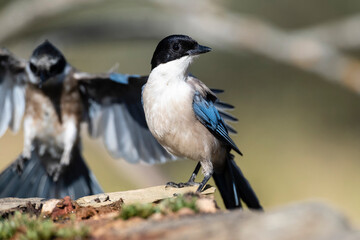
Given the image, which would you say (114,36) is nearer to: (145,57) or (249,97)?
(145,57)

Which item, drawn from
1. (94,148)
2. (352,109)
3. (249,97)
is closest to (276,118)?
(249,97)

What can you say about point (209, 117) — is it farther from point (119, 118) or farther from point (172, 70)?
point (119, 118)

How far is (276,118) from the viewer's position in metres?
9.55

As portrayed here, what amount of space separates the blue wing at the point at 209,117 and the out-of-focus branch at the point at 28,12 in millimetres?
7000

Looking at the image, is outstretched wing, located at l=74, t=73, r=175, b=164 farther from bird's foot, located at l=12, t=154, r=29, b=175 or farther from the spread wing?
the spread wing

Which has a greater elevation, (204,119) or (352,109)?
(204,119)

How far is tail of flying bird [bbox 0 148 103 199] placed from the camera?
255 inches

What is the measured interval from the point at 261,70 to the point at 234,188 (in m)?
6.49

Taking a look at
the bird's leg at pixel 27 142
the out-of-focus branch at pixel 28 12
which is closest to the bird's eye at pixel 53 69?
the bird's leg at pixel 27 142

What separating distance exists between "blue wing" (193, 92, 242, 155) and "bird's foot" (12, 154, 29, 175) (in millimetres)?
2590

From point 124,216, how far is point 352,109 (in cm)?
760

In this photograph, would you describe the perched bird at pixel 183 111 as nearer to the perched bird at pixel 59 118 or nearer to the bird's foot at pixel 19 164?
the perched bird at pixel 59 118

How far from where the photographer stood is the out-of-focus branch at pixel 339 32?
1020 cm

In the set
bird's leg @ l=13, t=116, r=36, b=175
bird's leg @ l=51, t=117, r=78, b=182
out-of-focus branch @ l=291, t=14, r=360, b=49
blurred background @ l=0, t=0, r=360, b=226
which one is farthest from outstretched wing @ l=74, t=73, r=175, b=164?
out-of-focus branch @ l=291, t=14, r=360, b=49
